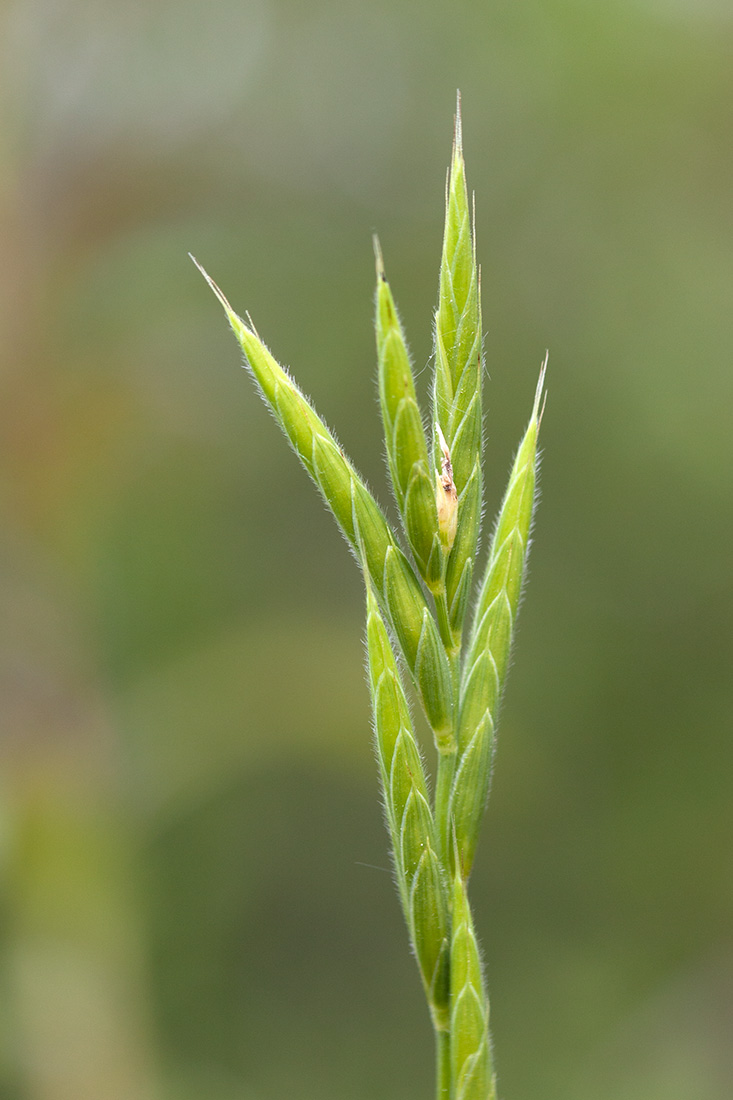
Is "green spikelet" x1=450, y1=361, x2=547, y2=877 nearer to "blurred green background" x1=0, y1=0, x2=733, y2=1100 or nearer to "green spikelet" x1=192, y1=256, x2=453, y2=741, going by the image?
"green spikelet" x1=192, y1=256, x2=453, y2=741

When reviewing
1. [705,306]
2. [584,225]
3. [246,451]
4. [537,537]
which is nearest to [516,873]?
[537,537]

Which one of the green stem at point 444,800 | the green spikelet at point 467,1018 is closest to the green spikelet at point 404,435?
the green stem at point 444,800

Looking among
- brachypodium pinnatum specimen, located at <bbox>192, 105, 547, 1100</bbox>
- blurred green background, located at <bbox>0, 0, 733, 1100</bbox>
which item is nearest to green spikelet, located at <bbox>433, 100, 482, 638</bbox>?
brachypodium pinnatum specimen, located at <bbox>192, 105, 547, 1100</bbox>

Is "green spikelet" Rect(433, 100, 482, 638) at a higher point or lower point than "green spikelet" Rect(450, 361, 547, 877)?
higher

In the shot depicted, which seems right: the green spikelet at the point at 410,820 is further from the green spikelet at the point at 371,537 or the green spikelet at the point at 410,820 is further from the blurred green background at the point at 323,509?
the blurred green background at the point at 323,509

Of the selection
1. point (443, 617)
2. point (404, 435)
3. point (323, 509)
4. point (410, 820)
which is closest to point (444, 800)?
point (410, 820)
